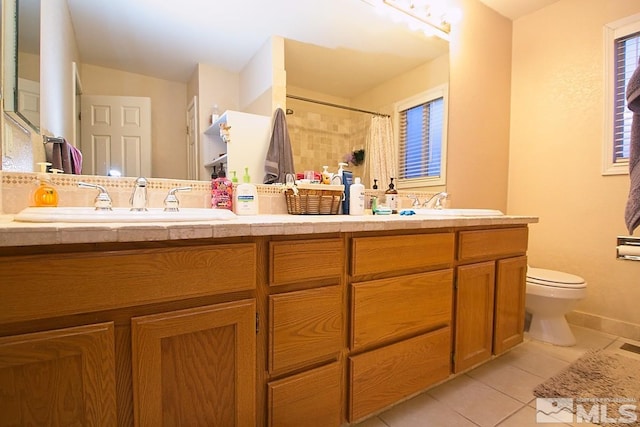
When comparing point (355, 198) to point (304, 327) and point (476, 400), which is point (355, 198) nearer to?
point (304, 327)

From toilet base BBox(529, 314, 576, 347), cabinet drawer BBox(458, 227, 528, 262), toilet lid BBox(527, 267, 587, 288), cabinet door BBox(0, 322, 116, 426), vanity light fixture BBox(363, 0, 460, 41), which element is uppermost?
vanity light fixture BBox(363, 0, 460, 41)

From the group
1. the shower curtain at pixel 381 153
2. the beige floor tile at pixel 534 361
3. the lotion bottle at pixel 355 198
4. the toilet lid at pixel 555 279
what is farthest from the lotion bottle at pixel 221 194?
the toilet lid at pixel 555 279

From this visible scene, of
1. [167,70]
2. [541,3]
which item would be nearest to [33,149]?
[167,70]

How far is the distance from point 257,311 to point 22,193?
0.88m

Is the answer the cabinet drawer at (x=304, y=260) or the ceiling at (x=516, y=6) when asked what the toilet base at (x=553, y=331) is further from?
the ceiling at (x=516, y=6)

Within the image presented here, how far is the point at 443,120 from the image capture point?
201 cm

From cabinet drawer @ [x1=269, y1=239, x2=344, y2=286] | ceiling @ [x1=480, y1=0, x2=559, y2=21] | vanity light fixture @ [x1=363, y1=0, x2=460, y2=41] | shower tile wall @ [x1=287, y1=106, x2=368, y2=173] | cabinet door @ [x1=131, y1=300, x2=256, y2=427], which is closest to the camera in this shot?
cabinet door @ [x1=131, y1=300, x2=256, y2=427]

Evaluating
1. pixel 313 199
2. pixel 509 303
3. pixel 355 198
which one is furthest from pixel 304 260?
pixel 509 303

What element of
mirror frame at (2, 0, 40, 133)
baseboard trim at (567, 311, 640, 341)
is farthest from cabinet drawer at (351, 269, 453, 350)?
baseboard trim at (567, 311, 640, 341)

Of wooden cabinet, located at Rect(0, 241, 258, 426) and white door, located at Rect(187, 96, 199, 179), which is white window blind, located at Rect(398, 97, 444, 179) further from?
wooden cabinet, located at Rect(0, 241, 258, 426)

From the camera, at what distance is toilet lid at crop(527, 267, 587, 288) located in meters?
1.69

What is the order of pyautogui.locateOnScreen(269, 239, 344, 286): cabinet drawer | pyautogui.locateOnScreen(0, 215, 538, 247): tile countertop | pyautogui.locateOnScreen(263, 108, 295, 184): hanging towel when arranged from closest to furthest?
1. pyautogui.locateOnScreen(0, 215, 538, 247): tile countertop
2. pyautogui.locateOnScreen(269, 239, 344, 286): cabinet drawer
3. pyautogui.locateOnScreen(263, 108, 295, 184): hanging towel

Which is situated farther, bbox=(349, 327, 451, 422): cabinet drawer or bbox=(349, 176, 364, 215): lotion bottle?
bbox=(349, 176, 364, 215): lotion bottle

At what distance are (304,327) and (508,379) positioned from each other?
4.23 feet
